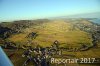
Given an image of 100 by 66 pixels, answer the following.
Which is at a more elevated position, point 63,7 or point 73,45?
point 63,7

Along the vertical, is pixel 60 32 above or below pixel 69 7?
below

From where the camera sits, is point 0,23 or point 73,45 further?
point 0,23

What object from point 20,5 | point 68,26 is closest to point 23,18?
point 20,5

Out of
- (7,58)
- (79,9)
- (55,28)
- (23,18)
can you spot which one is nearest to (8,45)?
Result: (7,58)

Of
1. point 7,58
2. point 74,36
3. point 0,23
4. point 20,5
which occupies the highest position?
point 20,5

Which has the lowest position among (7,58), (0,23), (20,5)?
(7,58)

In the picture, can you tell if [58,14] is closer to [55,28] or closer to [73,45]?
[55,28]

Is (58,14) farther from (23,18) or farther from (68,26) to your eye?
(23,18)

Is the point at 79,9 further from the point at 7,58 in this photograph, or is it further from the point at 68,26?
the point at 7,58
